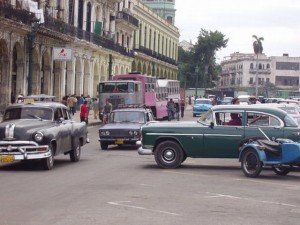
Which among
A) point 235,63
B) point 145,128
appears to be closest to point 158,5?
point 235,63

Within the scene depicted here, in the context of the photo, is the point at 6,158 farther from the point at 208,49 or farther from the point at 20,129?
the point at 208,49

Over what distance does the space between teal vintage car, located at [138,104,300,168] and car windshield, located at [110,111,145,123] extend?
6.87 meters

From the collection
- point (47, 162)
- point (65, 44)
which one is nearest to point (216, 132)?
point (47, 162)

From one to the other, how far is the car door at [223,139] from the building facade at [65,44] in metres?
19.4

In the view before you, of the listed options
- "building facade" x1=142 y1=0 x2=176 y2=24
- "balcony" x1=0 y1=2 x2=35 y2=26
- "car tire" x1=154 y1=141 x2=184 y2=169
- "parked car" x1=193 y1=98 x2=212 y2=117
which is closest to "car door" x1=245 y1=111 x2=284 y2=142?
"car tire" x1=154 y1=141 x2=184 y2=169

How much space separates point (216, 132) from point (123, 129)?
6848mm

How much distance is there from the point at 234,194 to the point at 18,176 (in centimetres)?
519

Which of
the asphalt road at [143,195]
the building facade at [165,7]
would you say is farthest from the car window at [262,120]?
the building facade at [165,7]

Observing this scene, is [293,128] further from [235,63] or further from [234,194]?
[235,63]

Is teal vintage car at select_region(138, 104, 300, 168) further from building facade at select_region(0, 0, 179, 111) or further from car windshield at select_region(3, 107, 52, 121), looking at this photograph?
building facade at select_region(0, 0, 179, 111)

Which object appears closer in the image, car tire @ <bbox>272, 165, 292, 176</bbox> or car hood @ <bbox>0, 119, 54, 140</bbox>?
car hood @ <bbox>0, 119, 54, 140</bbox>

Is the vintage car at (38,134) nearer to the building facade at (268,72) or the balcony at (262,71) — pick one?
the building facade at (268,72)

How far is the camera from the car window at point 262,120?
1761 cm

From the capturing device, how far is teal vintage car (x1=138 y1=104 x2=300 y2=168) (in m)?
17.6
